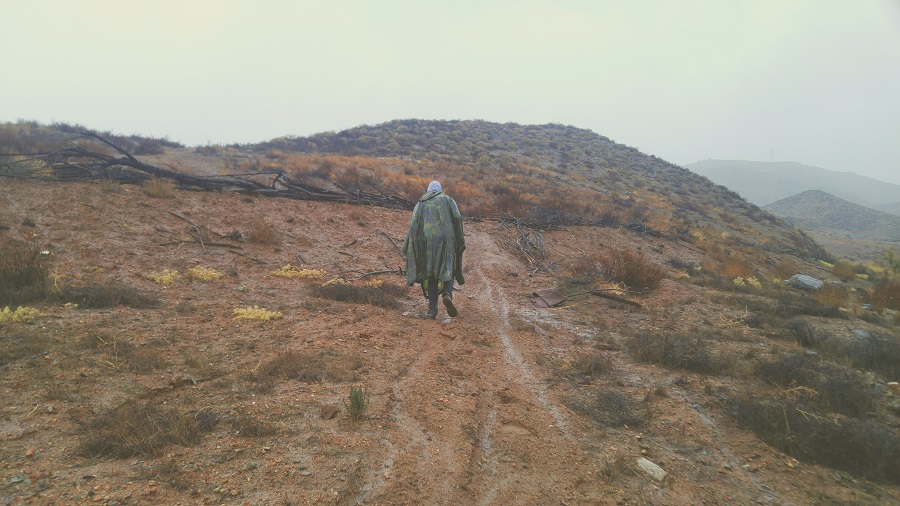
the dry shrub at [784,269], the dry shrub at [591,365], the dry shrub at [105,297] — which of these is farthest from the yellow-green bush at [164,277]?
the dry shrub at [784,269]

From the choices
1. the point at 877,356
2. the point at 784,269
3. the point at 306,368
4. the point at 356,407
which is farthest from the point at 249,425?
the point at 784,269

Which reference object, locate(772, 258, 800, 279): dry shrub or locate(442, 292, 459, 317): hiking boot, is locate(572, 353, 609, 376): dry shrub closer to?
locate(442, 292, 459, 317): hiking boot

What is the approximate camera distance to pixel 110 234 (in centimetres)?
782

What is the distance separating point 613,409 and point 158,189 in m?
11.4

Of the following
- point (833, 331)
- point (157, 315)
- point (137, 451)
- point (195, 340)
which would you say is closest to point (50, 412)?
point (137, 451)

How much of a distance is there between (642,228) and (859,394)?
44.0 ft

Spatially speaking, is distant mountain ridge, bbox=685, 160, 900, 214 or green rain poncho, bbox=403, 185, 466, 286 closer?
green rain poncho, bbox=403, 185, 466, 286

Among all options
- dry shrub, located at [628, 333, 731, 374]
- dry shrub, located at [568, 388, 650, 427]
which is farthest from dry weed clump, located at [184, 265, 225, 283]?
dry shrub, located at [628, 333, 731, 374]

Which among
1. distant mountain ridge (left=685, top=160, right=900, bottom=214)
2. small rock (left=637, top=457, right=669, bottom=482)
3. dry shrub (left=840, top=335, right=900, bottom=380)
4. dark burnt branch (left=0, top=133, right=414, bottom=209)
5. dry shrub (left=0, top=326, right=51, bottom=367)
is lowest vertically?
small rock (left=637, top=457, right=669, bottom=482)

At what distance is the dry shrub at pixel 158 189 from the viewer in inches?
401

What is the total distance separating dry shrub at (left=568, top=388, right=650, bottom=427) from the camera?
342 cm

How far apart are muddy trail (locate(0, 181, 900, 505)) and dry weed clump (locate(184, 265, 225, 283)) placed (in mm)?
195

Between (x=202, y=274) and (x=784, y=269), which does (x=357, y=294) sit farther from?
(x=784, y=269)

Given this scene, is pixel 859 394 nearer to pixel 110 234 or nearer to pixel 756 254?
pixel 110 234
